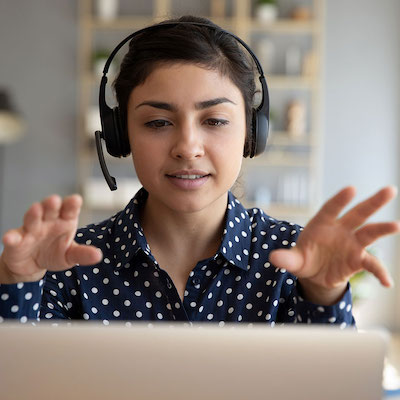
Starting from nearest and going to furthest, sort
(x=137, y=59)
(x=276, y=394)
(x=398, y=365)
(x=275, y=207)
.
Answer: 1. (x=276, y=394)
2. (x=137, y=59)
3. (x=398, y=365)
4. (x=275, y=207)

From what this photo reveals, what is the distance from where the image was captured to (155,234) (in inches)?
51.9

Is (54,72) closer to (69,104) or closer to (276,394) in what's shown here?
(69,104)

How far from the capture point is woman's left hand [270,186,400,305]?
2.86 ft

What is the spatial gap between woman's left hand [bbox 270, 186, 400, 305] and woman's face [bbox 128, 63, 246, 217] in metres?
0.33

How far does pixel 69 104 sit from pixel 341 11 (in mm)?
2034

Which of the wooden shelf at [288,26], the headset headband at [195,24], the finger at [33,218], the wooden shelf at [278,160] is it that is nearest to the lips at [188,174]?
the headset headband at [195,24]

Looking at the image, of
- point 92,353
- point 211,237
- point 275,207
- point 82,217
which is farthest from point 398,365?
point 92,353

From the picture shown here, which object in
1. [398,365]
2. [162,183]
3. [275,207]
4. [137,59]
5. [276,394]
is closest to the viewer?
[276,394]

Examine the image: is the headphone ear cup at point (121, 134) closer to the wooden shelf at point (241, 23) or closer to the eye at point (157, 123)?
the eye at point (157, 123)

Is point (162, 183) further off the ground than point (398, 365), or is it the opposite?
point (162, 183)

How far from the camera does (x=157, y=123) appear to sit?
3.97 ft

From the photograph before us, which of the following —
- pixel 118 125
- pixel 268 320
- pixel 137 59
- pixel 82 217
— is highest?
pixel 137 59

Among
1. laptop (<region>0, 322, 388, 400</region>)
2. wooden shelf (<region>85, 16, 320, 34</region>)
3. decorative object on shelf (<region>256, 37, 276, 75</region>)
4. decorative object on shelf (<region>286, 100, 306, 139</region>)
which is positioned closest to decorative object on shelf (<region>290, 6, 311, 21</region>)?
wooden shelf (<region>85, 16, 320, 34</region>)

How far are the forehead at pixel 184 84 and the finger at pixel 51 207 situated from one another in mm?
390
